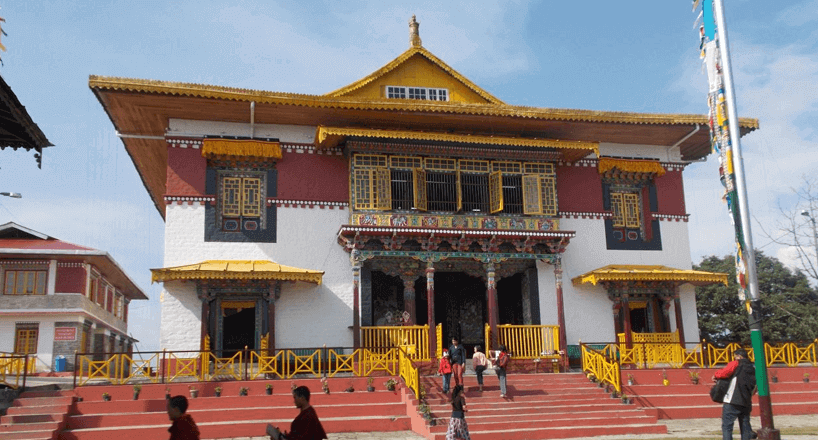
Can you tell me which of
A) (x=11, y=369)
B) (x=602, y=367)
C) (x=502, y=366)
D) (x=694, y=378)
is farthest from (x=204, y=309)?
(x=694, y=378)

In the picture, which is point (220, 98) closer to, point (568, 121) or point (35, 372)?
point (568, 121)

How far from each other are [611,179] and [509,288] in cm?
520

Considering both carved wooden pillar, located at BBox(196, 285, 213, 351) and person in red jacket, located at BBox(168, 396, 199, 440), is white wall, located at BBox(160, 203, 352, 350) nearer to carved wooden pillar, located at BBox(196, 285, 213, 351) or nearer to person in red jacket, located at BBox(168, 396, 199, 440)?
carved wooden pillar, located at BBox(196, 285, 213, 351)

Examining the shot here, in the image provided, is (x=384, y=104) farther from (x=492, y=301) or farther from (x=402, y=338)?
(x=402, y=338)

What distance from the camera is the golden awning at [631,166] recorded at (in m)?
27.2

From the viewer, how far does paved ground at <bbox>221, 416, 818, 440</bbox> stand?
1591cm

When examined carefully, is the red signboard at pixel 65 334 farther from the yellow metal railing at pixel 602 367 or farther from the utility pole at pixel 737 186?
the utility pole at pixel 737 186

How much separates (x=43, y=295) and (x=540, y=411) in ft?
76.1

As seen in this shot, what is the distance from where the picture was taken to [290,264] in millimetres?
24312

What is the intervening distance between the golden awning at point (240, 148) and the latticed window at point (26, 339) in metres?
14.0

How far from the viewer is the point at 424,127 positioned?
26.0 m

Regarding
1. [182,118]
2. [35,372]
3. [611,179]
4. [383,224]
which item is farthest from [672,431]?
[35,372]

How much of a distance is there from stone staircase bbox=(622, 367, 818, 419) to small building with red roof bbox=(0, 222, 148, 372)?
2301 cm

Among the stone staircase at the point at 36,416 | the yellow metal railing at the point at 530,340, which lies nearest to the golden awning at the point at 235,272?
→ the stone staircase at the point at 36,416
